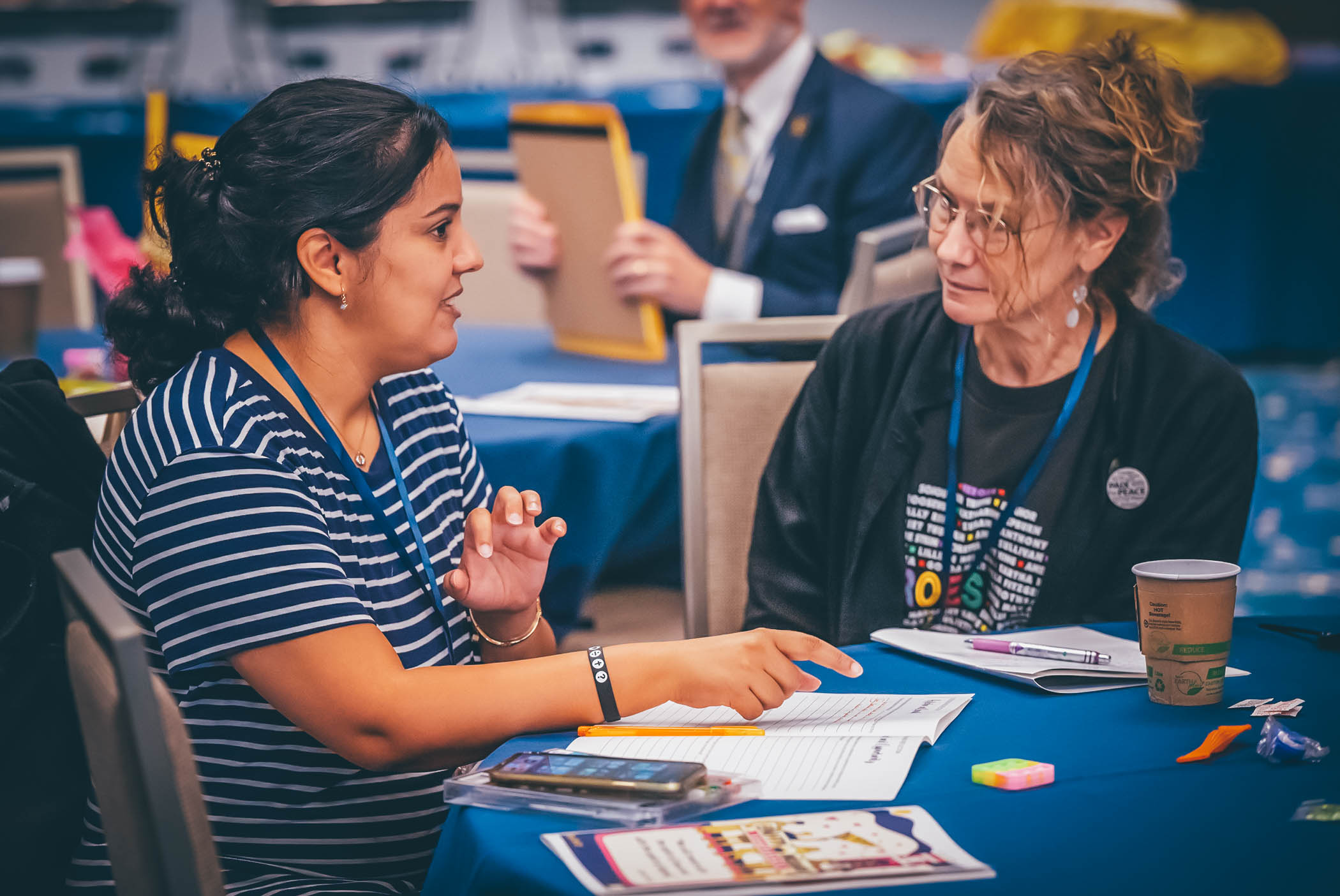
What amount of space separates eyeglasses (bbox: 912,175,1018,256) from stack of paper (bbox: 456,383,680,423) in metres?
0.69

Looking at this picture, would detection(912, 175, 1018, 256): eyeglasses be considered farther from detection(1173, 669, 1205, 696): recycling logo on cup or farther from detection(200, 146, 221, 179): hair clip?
detection(200, 146, 221, 179): hair clip

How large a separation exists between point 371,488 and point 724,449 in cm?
81

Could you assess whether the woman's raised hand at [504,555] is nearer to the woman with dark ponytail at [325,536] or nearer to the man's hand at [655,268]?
the woman with dark ponytail at [325,536]

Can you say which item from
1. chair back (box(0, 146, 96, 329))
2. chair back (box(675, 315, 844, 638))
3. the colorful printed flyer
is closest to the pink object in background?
chair back (box(0, 146, 96, 329))

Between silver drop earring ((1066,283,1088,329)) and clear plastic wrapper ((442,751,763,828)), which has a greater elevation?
silver drop earring ((1066,283,1088,329))

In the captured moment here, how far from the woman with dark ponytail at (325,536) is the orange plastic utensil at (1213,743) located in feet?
1.06

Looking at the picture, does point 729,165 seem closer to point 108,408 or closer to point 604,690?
point 108,408

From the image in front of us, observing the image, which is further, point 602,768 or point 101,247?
point 101,247

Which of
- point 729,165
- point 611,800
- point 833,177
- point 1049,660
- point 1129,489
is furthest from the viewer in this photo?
point 729,165

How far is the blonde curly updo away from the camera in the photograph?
1688 millimetres

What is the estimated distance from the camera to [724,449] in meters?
2.11

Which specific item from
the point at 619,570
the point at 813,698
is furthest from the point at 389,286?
the point at 619,570

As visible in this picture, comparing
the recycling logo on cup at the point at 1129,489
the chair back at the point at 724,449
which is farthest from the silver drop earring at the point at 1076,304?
the chair back at the point at 724,449

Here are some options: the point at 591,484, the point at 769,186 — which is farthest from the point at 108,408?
the point at 769,186
